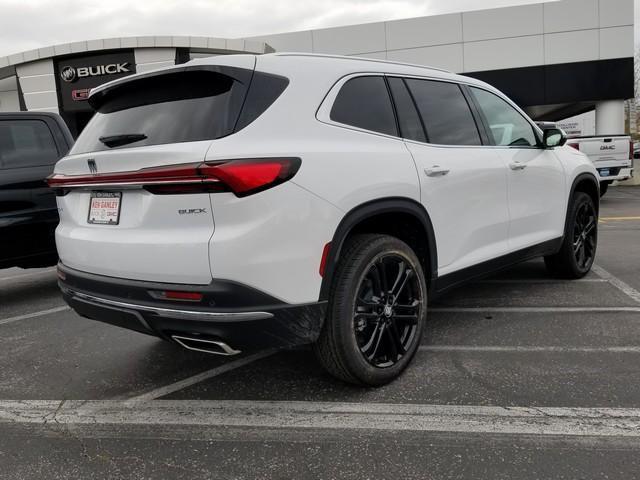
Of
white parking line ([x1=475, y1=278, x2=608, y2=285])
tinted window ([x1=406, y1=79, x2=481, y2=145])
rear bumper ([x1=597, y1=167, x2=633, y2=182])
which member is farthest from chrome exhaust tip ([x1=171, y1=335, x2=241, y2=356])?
rear bumper ([x1=597, y1=167, x2=633, y2=182])

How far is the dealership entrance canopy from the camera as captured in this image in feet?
65.1

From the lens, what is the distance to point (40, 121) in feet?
18.8

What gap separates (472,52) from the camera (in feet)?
68.9

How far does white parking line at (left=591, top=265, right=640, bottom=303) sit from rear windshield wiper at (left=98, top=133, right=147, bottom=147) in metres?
4.30

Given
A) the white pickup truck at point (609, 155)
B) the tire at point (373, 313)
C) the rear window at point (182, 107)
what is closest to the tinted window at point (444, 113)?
the tire at point (373, 313)

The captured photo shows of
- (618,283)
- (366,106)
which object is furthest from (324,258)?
(618,283)

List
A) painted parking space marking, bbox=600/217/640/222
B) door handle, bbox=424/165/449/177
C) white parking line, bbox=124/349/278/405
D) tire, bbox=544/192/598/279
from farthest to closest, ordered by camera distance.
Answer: painted parking space marking, bbox=600/217/640/222, tire, bbox=544/192/598/279, door handle, bbox=424/165/449/177, white parking line, bbox=124/349/278/405

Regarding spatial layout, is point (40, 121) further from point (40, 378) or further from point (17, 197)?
point (40, 378)

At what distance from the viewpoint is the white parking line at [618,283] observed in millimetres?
5027

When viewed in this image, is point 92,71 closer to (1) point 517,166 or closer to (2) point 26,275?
(2) point 26,275

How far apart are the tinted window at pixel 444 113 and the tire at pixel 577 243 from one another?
176 centimetres

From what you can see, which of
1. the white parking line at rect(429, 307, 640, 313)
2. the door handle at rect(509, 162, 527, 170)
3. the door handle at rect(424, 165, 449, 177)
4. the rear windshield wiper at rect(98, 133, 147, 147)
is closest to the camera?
the rear windshield wiper at rect(98, 133, 147, 147)

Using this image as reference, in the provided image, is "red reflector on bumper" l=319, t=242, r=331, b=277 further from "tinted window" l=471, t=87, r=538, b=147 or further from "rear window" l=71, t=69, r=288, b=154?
"tinted window" l=471, t=87, r=538, b=147

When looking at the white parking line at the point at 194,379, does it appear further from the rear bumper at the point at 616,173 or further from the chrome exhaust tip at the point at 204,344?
the rear bumper at the point at 616,173
